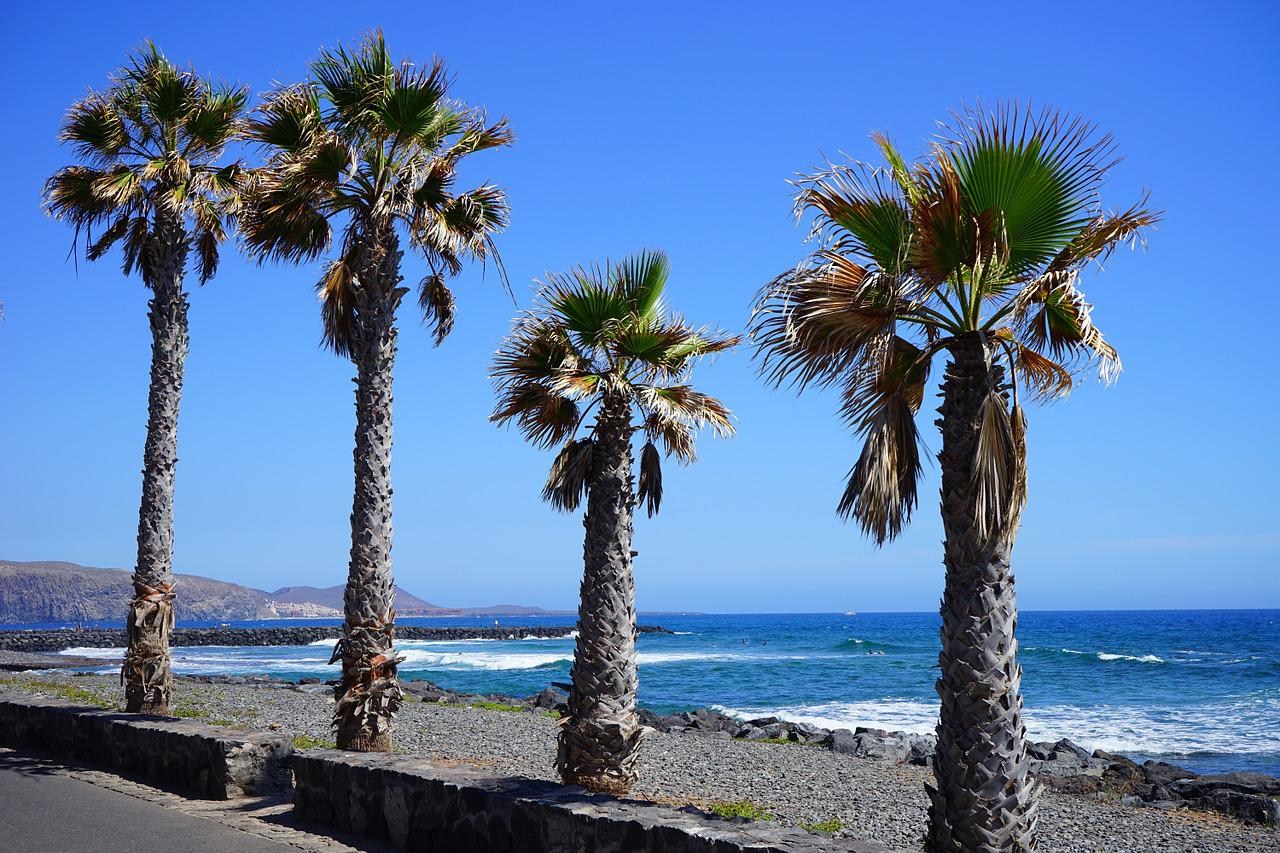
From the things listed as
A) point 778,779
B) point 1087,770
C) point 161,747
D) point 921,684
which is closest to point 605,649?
point 161,747

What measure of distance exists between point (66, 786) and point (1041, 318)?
Answer: 975 centimetres

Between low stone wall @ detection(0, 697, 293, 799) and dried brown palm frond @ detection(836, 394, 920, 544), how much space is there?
654 centimetres

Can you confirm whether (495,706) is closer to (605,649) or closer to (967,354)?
(605,649)

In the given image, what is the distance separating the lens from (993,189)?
641 centimetres

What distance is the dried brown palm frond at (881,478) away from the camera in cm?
657

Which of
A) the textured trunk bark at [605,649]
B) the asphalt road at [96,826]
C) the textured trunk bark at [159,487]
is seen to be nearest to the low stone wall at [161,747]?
the asphalt road at [96,826]

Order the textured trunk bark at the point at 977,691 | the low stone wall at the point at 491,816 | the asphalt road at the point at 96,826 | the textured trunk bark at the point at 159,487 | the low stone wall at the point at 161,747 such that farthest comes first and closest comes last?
the textured trunk bark at the point at 159,487 → the low stone wall at the point at 161,747 → the asphalt road at the point at 96,826 → the low stone wall at the point at 491,816 → the textured trunk bark at the point at 977,691

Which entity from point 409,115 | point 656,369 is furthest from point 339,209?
point 656,369

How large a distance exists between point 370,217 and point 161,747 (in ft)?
19.3

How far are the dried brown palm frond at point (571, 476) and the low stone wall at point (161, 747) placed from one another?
3.66 m

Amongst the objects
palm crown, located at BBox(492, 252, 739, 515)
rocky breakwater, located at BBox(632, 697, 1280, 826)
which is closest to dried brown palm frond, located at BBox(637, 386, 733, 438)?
palm crown, located at BBox(492, 252, 739, 515)

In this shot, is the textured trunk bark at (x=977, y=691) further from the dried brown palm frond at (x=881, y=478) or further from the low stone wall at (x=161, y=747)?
the low stone wall at (x=161, y=747)

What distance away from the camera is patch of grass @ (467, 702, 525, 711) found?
26984 millimetres

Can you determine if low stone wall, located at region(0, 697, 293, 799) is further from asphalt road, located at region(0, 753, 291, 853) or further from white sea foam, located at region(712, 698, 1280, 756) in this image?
white sea foam, located at region(712, 698, 1280, 756)
